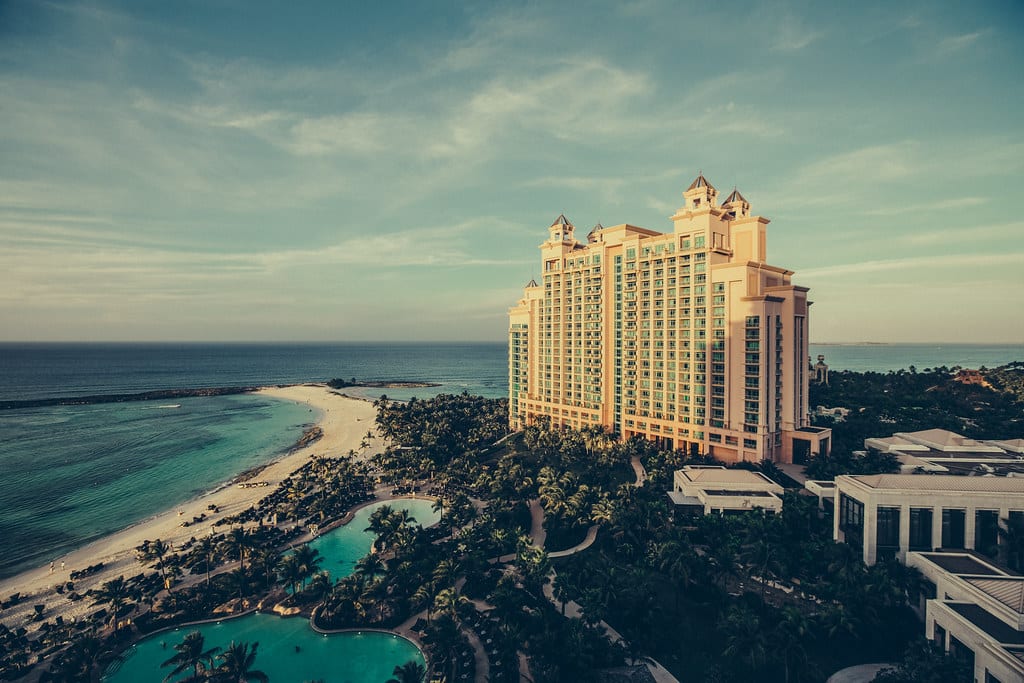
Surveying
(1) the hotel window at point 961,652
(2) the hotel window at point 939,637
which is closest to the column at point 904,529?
(2) the hotel window at point 939,637

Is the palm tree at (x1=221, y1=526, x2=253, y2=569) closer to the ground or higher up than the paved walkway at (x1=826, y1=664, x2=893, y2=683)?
higher up

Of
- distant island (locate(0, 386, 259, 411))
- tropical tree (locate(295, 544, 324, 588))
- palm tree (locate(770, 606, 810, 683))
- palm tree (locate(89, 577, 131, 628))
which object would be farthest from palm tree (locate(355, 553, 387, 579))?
distant island (locate(0, 386, 259, 411))

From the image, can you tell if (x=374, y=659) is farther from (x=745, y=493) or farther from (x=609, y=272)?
(x=609, y=272)

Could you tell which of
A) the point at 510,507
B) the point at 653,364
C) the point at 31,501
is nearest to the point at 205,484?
the point at 31,501

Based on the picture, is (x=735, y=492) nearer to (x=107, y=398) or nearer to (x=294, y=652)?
(x=294, y=652)

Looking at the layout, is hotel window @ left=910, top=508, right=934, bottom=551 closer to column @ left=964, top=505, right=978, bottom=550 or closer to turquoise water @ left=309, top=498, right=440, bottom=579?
column @ left=964, top=505, right=978, bottom=550
